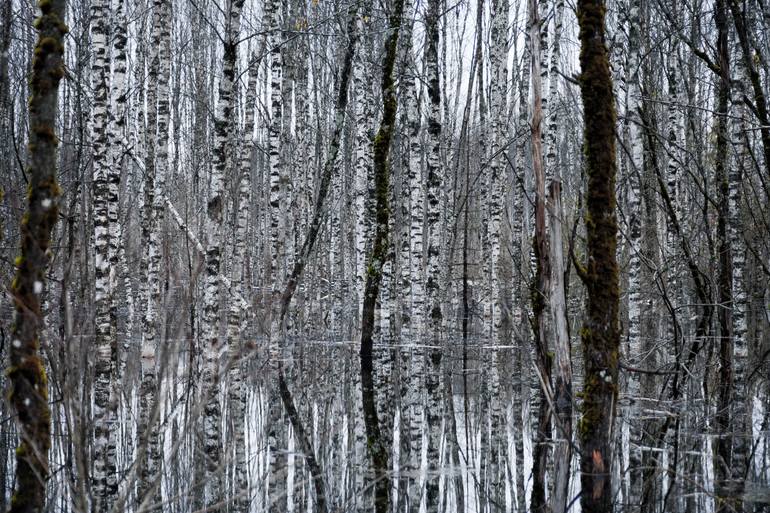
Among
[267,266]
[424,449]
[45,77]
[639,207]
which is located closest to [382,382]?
[424,449]

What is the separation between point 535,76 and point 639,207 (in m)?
6.28

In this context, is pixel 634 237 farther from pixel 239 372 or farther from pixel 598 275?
pixel 598 275

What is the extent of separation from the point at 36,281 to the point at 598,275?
9.68ft

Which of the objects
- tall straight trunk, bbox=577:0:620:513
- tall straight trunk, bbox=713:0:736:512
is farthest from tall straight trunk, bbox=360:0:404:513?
tall straight trunk, bbox=577:0:620:513

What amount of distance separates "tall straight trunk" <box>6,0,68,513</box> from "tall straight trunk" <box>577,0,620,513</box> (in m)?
2.80

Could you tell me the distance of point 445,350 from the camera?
611 inches

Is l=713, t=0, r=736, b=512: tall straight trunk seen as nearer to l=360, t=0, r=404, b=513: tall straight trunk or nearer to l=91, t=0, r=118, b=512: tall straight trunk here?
l=360, t=0, r=404, b=513: tall straight trunk

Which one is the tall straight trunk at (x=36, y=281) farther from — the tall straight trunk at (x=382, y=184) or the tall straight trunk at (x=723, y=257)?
the tall straight trunk at (x=382, y=184)

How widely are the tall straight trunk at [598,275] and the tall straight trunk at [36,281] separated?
2.80 m

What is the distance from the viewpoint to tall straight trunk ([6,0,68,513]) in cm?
320

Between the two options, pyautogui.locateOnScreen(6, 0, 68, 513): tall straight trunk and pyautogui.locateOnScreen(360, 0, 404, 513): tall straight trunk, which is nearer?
pyautogui.locateOnScreen(6, 0, 68, 513): tall straight trunk

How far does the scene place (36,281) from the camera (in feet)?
10.6

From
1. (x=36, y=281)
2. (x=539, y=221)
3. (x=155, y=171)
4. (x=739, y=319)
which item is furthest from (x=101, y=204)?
(x=739, y=319)

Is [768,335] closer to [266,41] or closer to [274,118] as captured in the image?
[274,118]
